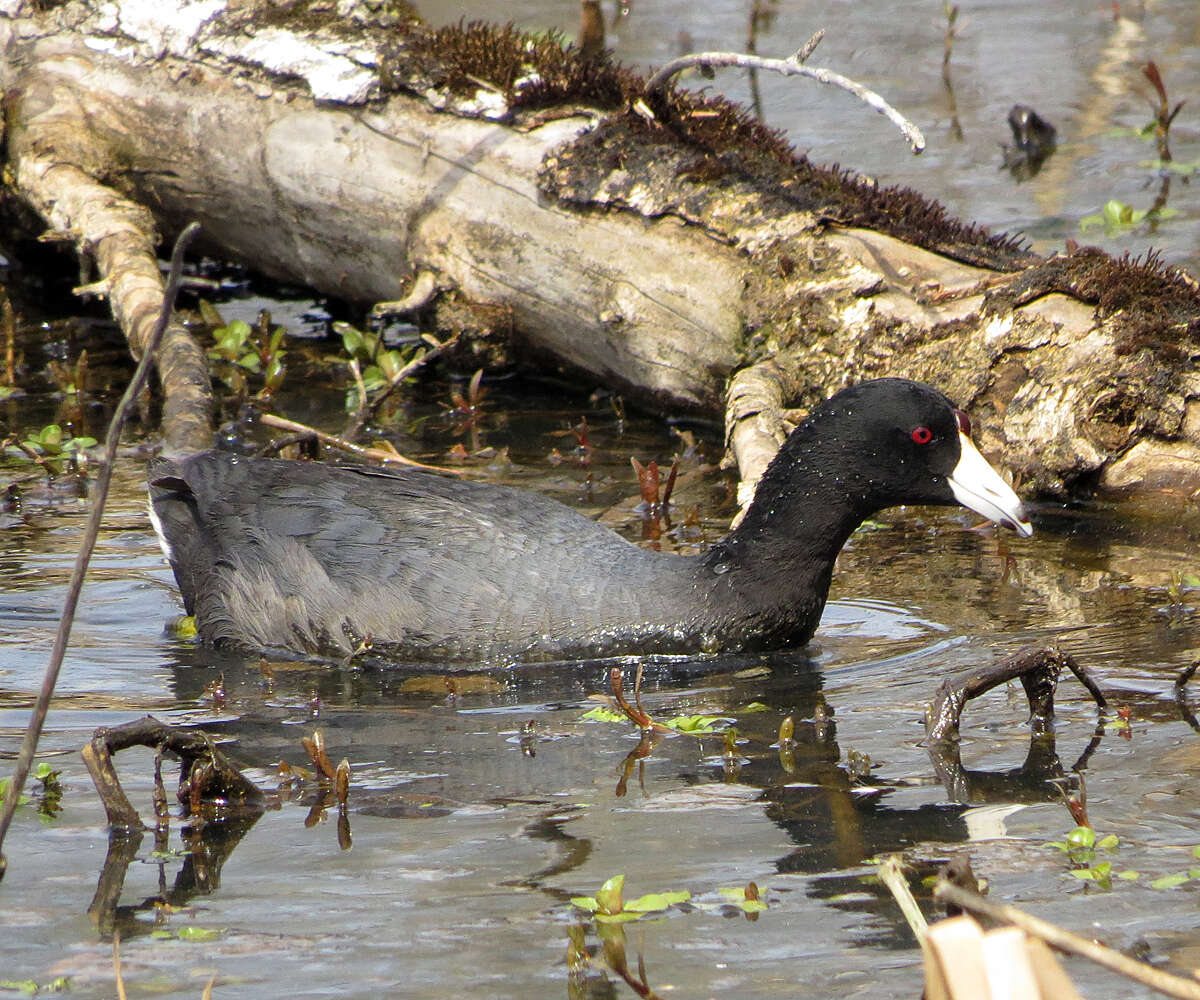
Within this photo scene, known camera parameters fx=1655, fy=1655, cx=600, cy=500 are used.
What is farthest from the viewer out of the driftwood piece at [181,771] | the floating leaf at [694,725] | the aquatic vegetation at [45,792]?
the floating leaf at [694,725]

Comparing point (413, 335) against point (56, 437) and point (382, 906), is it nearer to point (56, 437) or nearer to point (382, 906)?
point (56, 437)

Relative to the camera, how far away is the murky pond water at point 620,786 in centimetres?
266

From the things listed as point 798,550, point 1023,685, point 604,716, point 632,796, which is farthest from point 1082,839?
point 798,550

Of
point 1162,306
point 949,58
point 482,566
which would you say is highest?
point 949,58

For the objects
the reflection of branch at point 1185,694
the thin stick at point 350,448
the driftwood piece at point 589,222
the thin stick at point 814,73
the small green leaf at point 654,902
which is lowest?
the small green leaf at point 654,902

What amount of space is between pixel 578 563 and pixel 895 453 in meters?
0.90

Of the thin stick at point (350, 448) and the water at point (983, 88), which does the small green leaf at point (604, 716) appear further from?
the water at point (983, 88)

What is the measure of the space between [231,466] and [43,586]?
0.65 m

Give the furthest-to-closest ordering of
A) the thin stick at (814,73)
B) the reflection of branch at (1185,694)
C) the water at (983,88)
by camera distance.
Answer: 1. the water at (983,88)
2. the thin stick at (814,73)
3. the reflection of branch at (1185,694)

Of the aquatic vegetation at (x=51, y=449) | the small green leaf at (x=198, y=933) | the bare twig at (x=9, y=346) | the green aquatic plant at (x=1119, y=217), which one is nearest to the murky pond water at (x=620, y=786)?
the small green leaf at (x=198, y=933)

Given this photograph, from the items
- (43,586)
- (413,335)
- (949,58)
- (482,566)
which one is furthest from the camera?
(949,58)

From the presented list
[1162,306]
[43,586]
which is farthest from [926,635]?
[43,586]

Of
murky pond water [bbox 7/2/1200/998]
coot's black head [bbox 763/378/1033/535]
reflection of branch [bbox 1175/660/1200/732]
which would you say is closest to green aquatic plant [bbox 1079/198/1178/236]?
murky pond water [bbox 7/2/1200/998]

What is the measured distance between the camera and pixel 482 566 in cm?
445
